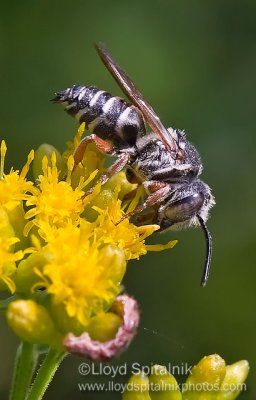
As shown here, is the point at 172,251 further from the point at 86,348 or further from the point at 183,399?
the point at 86,348

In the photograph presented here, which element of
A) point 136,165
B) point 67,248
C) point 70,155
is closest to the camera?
point 67,248

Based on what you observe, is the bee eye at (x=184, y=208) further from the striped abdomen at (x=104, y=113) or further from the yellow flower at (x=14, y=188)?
the yellow flower at (x=14, y=188)

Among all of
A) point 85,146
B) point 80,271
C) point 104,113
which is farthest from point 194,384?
point 104,113

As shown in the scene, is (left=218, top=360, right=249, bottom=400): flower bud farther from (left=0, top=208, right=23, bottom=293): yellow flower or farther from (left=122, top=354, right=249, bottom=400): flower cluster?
(left=0, top=208, right=23, bottom=293): yellow flower

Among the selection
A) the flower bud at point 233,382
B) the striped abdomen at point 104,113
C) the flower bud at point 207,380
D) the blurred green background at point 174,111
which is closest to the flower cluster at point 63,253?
the striped abdomen at point 104,113

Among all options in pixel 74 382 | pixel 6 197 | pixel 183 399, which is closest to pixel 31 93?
pixel 74 382

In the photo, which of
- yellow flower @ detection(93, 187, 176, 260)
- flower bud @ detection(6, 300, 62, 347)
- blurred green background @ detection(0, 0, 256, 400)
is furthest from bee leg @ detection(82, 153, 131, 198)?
blurred green background @ detection(0, 0, 256, 400)
